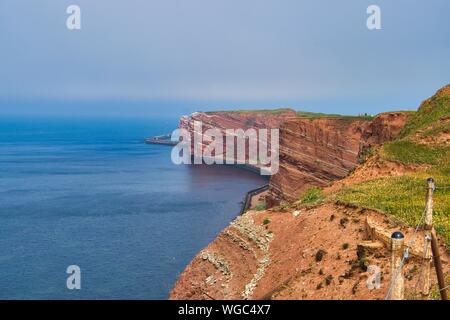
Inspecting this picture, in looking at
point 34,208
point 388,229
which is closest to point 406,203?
point 388,229

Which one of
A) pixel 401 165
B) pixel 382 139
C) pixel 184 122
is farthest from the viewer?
pixel 184 122

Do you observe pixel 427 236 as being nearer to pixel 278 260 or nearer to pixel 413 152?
pixel 278 260

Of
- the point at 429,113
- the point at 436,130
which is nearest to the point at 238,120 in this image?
the point at 429,113

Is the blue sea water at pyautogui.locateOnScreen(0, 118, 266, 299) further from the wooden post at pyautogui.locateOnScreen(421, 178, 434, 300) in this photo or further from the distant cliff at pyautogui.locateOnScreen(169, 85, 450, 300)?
the wooden post at pyautogui.locateOnScreen(421, 178, 434, 300)

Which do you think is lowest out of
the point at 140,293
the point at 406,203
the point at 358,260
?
the point at 140,293

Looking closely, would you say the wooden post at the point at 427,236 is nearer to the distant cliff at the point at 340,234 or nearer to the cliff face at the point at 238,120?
the distant cliff at the point at 340,234

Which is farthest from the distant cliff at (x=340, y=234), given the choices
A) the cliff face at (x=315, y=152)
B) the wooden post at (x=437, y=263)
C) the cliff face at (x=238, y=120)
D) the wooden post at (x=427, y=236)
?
the cliff face at (x=238, y=120)

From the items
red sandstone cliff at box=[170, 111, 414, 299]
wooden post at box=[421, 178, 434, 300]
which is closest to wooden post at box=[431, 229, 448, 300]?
wooden post at box=[421, 178, 434, 300]
